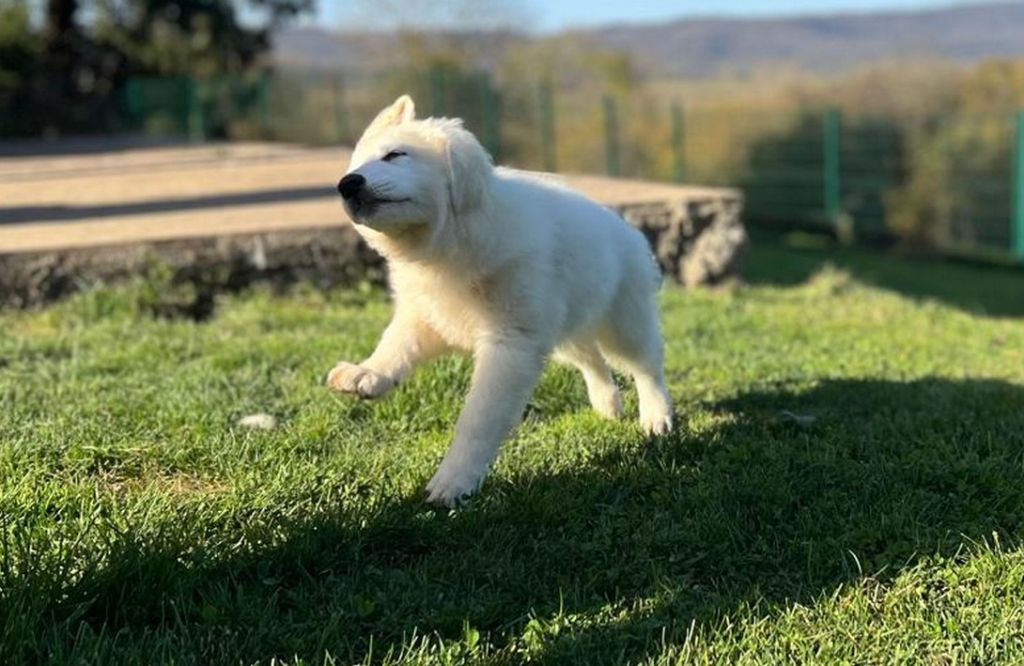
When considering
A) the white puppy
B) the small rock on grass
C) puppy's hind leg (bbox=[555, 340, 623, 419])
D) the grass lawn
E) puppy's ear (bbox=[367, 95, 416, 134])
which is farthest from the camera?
puppy's hind leg (bbox=[555, 340, 623, 419])

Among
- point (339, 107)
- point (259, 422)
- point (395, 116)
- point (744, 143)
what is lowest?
point (744, 143)

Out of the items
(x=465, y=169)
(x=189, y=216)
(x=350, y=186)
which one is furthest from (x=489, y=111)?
(x=350, y=186)

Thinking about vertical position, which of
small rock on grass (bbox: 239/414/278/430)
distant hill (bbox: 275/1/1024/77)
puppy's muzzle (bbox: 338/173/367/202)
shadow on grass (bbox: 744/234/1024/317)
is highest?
distant hill (bbox: 275/1/1024/77)

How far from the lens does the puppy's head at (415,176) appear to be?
319 cm

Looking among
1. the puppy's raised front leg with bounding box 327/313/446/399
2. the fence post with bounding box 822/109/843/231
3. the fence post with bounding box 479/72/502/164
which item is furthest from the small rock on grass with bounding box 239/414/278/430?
the fence post with bounding box 479/72/502/164

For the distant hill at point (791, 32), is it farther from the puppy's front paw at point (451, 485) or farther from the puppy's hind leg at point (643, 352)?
the puppy's front paw at point (451, 485)

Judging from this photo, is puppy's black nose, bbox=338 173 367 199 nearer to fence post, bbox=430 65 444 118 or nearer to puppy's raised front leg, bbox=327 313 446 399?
puppy's raised front leg, bbox=327 313 446 399

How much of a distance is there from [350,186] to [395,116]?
1.78 ft

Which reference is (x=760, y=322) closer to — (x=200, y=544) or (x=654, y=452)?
(x=654, y=452)

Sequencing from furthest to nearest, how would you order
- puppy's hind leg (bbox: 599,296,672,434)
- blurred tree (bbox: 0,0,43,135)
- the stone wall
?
blurred tree (bbox: 0,0,43,135)
the stone wall
puppy's hind leg (bbox: 599,296,672,434)

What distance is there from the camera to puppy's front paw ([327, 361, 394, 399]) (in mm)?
3596

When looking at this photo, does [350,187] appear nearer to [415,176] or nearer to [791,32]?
[415,176]

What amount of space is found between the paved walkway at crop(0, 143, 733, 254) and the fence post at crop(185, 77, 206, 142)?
975 centimetres

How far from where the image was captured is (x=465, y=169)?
132 inches
